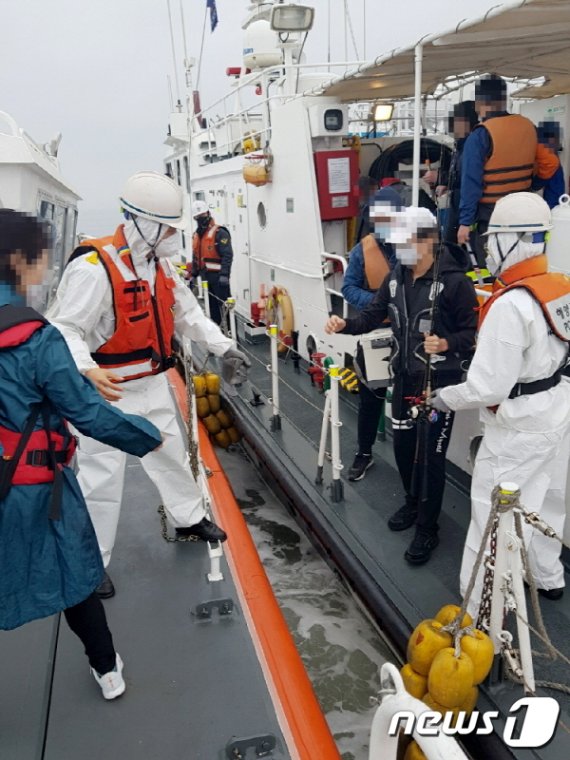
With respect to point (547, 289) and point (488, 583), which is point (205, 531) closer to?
point (488, 583)

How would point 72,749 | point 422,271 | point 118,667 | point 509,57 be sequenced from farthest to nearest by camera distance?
point 509,57
point 422,271
point 118,667
point 72,749

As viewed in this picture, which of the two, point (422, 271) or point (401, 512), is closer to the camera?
point (422, 271)

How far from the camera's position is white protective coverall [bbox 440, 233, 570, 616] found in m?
2.44

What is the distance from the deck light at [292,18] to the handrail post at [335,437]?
14.1 ft

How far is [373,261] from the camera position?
4.04 metres

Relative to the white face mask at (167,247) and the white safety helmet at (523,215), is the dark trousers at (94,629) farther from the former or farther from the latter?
the white safety helmet at (523,215)

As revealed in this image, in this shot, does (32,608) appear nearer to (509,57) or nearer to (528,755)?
(528,755)

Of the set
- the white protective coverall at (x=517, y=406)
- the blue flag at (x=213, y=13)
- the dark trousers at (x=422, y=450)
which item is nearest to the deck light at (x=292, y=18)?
the dark trousers at (x=422, y=450)

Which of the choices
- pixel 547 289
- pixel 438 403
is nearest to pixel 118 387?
pixel 438 403

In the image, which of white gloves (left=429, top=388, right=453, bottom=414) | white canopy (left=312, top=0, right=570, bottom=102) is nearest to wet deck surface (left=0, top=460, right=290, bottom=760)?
white gloves (left=429, top=388, right=453, bottom=414)

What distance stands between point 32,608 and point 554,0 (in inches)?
128

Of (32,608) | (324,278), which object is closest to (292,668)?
(32,608)

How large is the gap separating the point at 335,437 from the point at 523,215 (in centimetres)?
167

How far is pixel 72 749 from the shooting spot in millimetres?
2211
